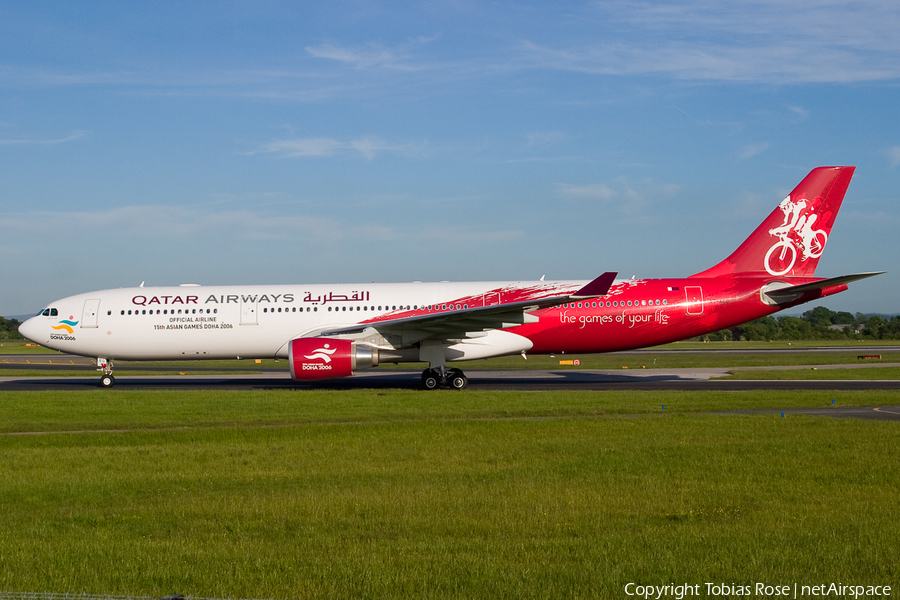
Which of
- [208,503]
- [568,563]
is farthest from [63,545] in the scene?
[568,563]

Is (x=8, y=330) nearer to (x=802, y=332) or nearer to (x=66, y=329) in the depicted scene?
(x=66, y=329)

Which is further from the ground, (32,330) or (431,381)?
(32,330)

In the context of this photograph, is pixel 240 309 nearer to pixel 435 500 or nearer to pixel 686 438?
pixel 686 438

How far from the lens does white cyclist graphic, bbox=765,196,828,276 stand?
1001 inches

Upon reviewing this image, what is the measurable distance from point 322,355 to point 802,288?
14977 mm

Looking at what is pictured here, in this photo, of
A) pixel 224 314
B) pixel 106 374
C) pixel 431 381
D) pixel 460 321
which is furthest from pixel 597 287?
pixel 106 374

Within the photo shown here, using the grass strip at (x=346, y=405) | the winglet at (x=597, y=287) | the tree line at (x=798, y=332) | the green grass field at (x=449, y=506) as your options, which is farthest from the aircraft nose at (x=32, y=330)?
the tree line at (x=798, y=332)

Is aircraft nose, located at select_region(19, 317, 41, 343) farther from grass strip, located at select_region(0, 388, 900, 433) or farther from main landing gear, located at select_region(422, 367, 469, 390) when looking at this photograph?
main landing gear, located at select_region(422, 367, 469, 390)

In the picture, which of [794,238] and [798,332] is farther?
[798,332]

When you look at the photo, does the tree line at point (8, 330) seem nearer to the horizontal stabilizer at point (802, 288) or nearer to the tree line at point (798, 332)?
the tree line at point (798, 332)

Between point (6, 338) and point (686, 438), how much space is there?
121645 mm

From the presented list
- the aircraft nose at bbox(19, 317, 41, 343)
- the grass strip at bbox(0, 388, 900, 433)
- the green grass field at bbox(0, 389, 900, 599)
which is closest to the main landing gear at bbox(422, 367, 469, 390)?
the grass strip at bbox(0, 388, 900, 433)

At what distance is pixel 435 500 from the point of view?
859cm

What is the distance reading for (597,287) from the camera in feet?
71.8
